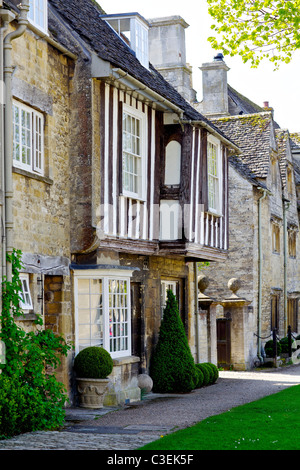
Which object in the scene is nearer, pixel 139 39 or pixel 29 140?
pixel 29 140

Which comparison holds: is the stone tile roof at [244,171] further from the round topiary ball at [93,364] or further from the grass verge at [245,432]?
the grass verge at [245,432]

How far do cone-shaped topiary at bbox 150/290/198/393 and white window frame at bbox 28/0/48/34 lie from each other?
6959 millimetres

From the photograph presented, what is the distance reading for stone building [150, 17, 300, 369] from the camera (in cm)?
2355

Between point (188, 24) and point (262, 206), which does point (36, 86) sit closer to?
point (188, 24)

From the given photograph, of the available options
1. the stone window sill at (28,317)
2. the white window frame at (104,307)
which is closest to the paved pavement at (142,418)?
the white window frame at (104,307)

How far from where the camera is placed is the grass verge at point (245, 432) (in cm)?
893

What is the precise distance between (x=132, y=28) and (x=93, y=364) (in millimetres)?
7947

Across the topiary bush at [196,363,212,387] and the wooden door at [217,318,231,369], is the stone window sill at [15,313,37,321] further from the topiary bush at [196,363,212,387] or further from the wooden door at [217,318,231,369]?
the wooden door at [217,318,231,369]

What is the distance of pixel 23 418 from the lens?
1052cm

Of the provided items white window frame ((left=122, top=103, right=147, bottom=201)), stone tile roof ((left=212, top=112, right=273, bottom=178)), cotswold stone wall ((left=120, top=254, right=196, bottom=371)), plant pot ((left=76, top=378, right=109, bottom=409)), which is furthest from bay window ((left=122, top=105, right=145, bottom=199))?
stone tile roof ((left=212, top=112, right=273, bottom=178))

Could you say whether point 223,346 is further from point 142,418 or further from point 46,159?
point 46,159

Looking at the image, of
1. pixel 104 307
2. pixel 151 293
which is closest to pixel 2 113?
pixel 104 307

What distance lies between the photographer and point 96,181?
13945 mm

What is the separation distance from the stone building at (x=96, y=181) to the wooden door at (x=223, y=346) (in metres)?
6.39
